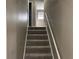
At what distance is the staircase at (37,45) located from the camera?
13.8 ft

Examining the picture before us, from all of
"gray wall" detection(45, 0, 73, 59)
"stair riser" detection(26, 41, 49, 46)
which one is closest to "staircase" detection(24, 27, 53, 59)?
"stair riser" detection(26, 41, 49, 46)

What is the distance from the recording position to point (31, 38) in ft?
17.3

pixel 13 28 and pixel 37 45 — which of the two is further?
pixel 37 45

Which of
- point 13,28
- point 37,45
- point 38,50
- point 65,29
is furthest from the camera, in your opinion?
point 37,45

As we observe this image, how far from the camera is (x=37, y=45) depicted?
15.9 feet

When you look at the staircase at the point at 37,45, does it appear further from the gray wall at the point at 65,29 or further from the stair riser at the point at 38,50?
the gray wall at the point at 65,29

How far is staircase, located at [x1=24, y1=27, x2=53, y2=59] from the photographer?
13.8 ft

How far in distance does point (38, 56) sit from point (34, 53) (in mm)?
198

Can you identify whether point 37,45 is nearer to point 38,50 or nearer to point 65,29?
point 38,50

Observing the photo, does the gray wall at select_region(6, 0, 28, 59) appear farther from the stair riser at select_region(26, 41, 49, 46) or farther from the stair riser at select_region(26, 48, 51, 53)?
the stair riser at select_region(26, 41, 49, 46)

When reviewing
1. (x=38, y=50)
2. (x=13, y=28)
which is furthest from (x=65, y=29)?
(x=38, y=50)
